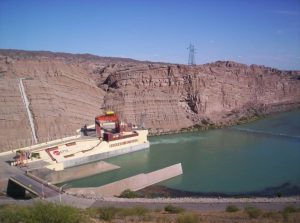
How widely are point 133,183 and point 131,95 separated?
23.4 m

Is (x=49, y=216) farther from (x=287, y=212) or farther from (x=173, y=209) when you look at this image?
(x=287, y=212)

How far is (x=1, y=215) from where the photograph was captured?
42.5 feet

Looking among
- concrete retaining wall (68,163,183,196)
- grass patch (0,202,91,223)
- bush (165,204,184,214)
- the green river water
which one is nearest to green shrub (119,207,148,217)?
bush (165,204,184,214)

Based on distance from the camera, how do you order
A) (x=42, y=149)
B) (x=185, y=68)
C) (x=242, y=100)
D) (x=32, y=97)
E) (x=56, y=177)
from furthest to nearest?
(x=242, y=100) < (x=185, y=68) < (x=32, y=97) < (x=42, y=149) < (x=56, y=177)

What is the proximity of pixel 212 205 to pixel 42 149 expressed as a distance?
49.3 ft

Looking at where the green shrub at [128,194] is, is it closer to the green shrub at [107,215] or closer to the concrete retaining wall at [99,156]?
the green shrub at [107,215]

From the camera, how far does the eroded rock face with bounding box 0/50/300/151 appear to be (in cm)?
3456

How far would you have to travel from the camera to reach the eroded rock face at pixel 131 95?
3456cm

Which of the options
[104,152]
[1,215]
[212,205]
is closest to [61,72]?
[104,152]

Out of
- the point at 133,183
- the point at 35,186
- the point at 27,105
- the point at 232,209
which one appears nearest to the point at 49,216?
the point at 232,209

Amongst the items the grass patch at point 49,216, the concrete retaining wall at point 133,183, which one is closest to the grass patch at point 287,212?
the grass patch at point 49,216

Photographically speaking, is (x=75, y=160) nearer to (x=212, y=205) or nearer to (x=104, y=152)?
(x=104, y=152)

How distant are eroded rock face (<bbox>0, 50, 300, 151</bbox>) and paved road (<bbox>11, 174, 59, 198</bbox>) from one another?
7.35 m

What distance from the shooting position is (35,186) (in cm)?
2178
